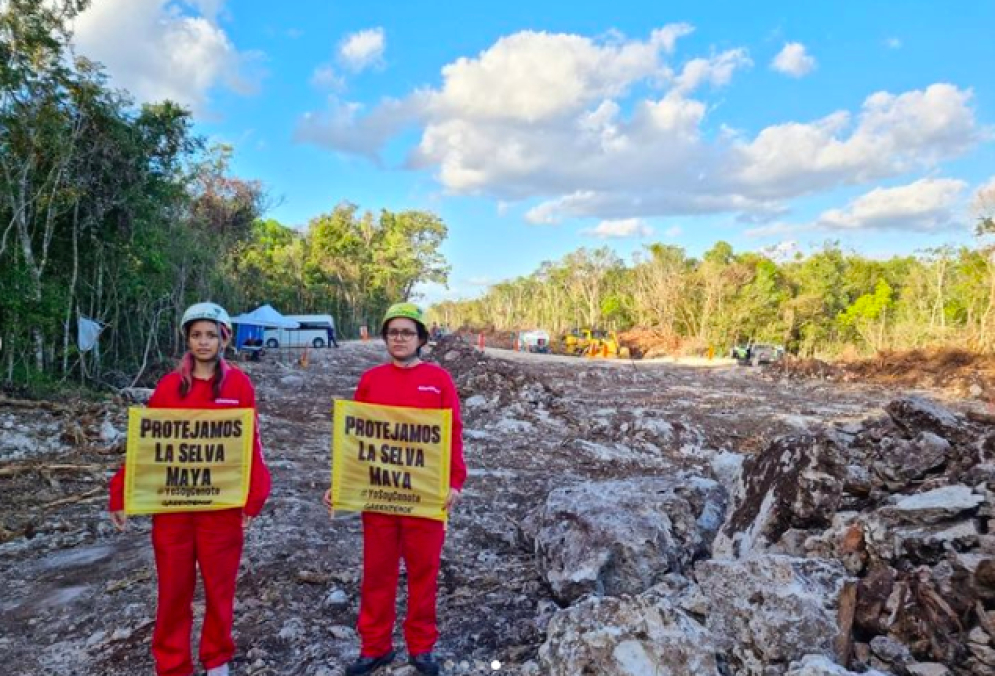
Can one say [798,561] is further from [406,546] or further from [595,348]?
[595,348]

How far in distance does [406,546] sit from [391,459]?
387 mm

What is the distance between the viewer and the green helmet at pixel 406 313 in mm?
2664

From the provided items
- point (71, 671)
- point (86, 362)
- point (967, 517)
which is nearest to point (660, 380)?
point (86, 362)

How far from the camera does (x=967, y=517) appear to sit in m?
2.87

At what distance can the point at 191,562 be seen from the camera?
252 centimetres

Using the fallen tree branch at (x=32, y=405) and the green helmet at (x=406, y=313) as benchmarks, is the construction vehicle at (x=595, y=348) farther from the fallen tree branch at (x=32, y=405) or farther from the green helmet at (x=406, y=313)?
the green helmet at (x=406, y=313)

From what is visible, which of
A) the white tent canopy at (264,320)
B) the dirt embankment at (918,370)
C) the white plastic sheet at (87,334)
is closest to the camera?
the white plastic sheet at (87,334)

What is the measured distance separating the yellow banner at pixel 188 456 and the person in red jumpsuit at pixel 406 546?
0.55 metres

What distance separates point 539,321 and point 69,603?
56.9 m

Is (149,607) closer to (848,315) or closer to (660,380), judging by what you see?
(660,380)

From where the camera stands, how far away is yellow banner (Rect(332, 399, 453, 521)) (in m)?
2.62

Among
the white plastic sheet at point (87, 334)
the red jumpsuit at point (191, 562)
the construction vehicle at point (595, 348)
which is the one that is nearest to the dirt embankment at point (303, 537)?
the red jumpsuit at point (191, 562)

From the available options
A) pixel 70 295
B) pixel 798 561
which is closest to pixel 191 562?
pixel 798 561

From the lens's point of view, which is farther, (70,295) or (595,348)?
(595,348)
